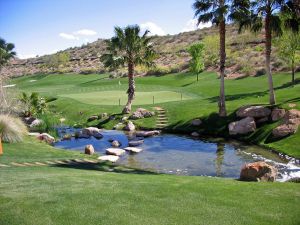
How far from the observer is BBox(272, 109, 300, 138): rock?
2594 centimetres

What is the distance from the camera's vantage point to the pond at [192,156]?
2145 centimetres

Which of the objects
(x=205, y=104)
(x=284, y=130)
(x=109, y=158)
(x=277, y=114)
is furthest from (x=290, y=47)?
(x=109, y=158)

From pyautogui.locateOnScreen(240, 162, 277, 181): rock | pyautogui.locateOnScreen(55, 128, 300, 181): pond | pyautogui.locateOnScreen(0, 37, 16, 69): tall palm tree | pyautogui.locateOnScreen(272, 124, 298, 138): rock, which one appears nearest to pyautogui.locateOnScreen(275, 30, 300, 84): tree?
pyautogui.locateOnScreen(272, 124, 298, 138): rock

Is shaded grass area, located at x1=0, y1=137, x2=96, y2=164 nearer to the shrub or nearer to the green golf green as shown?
the shrub

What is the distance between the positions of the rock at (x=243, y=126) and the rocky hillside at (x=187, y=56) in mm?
10579

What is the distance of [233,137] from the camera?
1171 inches

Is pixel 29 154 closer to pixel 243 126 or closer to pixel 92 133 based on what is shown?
pixel 92 133

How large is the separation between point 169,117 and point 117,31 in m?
9.77

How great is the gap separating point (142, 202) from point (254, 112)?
68.4 ft

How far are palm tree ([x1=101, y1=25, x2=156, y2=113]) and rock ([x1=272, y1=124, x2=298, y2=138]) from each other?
16.2 metres

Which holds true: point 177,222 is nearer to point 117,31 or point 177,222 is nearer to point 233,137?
point 233,137

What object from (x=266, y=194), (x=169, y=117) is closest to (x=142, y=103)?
(x=169, y=117)

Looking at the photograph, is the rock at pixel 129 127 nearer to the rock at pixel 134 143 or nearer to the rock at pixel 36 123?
the rock at pixel 134 143

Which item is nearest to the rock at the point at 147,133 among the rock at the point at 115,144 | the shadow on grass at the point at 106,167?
the rock at the point at 115,144
